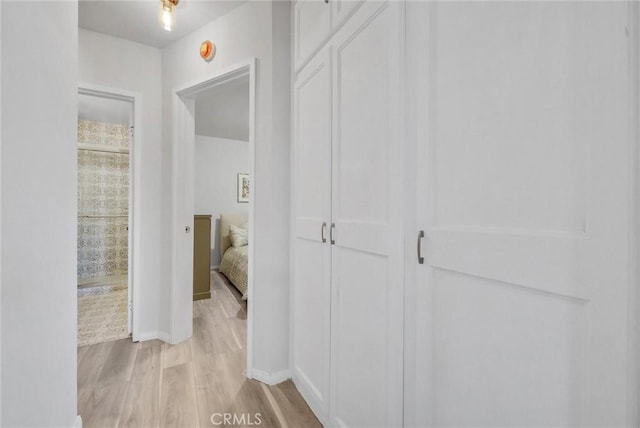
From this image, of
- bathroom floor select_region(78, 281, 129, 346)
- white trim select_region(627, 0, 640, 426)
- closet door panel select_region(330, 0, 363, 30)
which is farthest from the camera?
bathroom floor select_region(78, 281, 129, 346)

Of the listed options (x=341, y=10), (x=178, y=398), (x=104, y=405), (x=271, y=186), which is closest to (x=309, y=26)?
(x=341, y=10)

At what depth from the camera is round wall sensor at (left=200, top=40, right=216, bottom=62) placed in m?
2.33

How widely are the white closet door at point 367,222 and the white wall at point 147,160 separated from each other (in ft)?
6.14

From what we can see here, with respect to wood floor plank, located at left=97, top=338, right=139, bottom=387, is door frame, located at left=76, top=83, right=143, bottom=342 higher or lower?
higher

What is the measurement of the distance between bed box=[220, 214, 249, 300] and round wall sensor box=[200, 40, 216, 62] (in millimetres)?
2060

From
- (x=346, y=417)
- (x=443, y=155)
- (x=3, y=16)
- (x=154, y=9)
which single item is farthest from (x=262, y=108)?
(x=346, y=417)

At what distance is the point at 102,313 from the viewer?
3264 mm

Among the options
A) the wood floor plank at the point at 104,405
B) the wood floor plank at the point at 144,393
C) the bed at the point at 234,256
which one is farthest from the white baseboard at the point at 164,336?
the bed at the point at 234,256

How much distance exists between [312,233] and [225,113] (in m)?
3.10

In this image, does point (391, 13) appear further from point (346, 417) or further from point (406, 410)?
point (346, 417)

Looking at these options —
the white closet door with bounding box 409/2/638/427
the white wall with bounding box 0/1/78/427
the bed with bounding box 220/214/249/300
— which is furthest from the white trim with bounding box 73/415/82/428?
the bed with bounding box 220/214/249/300

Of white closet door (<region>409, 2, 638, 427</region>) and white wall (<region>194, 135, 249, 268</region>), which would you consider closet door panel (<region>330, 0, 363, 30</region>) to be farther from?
white wall (<region>194, 135, 249, 268</region>)

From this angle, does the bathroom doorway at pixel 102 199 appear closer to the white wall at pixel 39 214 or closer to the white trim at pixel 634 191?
the white wall at pixel 39 214

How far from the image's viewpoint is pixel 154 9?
2199 mm
